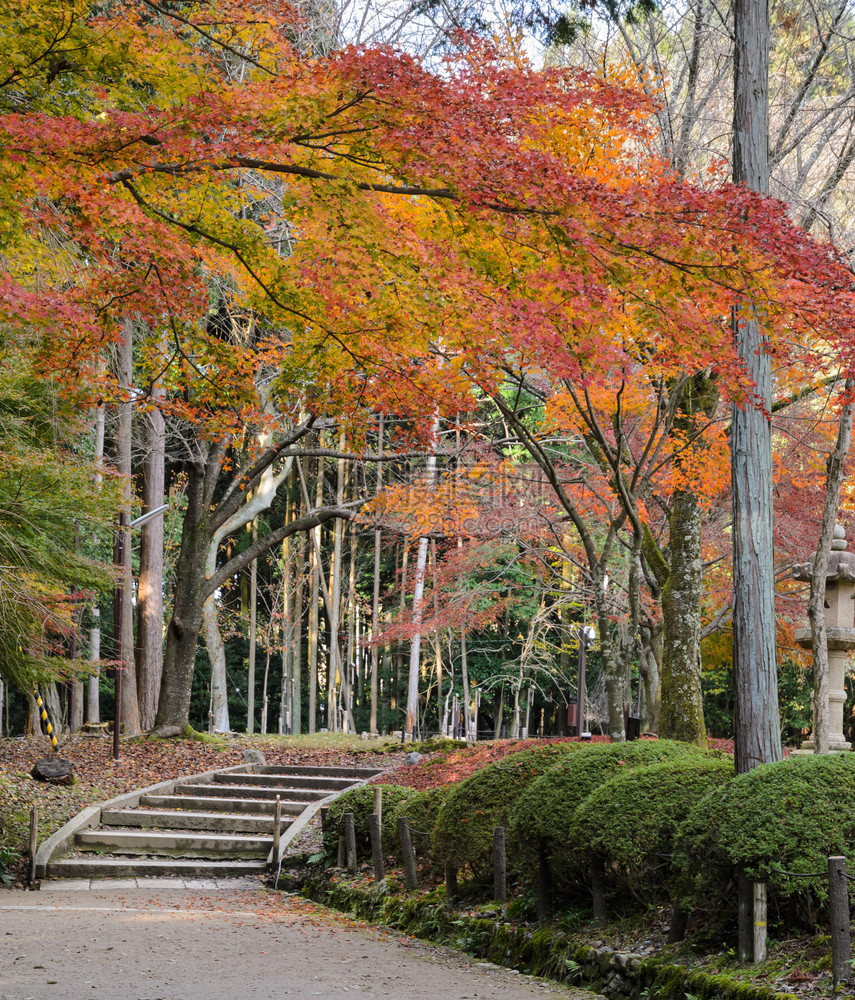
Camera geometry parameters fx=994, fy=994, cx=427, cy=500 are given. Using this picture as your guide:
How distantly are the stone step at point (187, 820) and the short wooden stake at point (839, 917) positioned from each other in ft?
33.3

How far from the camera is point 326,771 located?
1677 cm

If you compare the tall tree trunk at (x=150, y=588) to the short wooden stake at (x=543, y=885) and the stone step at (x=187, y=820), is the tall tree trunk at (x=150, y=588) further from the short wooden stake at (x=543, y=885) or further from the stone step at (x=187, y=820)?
the short wooden stake at (x=543, y=885)

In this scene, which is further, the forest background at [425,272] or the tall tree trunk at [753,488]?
the tall tree trunk at [753,488]

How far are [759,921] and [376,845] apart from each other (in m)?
5.60

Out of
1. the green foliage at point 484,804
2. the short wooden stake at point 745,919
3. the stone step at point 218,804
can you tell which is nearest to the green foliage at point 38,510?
the stone step at point 218,804

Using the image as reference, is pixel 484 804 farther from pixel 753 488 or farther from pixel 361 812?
pixel 753 488

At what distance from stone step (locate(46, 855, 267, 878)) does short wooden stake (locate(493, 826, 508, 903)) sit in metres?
5.39

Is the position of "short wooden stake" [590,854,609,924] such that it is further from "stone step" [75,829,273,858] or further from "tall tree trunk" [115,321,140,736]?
"tall tree trunk" [115,321,140,736]

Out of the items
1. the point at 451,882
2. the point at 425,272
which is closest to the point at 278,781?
the point at 451,882

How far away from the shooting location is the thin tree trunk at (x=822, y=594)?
1089 cm

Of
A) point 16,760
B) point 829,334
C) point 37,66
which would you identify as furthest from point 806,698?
point 37,66

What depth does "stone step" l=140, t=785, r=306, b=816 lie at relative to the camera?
14383 millimetres

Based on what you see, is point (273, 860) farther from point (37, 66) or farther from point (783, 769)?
point (37, 66)

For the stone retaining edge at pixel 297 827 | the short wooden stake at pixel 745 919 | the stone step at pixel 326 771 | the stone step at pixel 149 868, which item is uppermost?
the short wooden stake at pixel 745 919
